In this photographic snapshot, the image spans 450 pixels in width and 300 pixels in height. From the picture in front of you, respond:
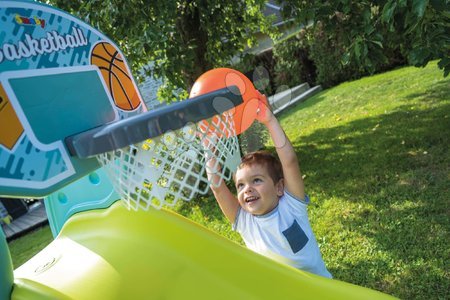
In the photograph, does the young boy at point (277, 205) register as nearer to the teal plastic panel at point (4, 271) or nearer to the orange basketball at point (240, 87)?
the orange basketball at point (240, 87)

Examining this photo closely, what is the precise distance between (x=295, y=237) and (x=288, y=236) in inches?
1.3

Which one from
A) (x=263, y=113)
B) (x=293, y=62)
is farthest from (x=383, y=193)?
(x=293, y=62)

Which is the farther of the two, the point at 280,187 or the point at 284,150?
the point at 280,187

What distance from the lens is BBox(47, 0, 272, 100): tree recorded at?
157 inches

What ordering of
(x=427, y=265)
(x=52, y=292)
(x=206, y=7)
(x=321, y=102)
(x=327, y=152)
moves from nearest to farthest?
1. (x=52, y=292)
2. (x=427, y=265)
3. (x=206, y=7)
4. (x=327, y=152)
5. (x=321, y=102)

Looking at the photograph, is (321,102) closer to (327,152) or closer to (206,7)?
(327,152)

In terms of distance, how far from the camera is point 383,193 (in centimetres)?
412

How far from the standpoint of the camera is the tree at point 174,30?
3994mm

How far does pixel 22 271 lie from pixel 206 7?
4.59 meters

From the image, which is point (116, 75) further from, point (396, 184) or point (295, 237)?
point (396, 184)

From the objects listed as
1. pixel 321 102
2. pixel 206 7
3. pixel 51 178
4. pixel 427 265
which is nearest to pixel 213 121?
pixel 51 178

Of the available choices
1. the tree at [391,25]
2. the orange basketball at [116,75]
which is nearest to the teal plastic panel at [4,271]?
the orange basketball at [116,75]

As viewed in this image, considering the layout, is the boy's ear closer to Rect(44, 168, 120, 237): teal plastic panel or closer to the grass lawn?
Rect(44, 168, 120, 237): teal plastic panel

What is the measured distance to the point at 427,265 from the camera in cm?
293
